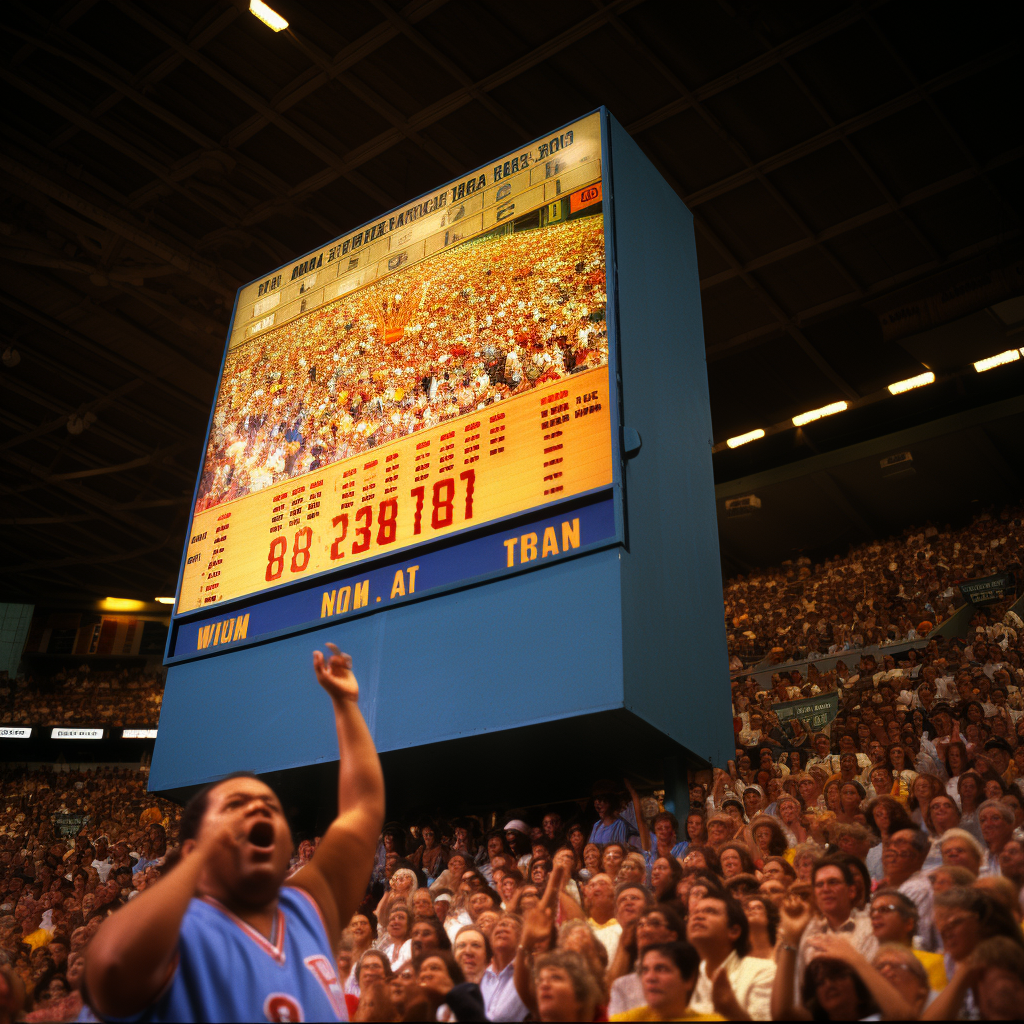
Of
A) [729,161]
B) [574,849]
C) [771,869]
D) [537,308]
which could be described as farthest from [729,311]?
[771,869]

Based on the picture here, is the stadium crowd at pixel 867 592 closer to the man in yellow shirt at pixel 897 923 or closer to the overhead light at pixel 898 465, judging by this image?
the overhead light at pixel 898 465

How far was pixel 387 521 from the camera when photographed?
6.95 m

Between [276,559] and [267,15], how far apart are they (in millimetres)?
5355

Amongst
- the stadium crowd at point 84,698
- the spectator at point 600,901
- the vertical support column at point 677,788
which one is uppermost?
the stadium crowd at point 84,698

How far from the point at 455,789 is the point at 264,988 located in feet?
17.8

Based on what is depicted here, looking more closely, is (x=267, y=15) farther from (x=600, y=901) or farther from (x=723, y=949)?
(x=723, y=949)

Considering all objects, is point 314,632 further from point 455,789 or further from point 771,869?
point 771,869

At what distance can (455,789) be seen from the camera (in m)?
7.24

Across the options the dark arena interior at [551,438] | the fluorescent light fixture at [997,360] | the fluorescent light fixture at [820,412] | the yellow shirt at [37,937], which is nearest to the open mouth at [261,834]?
the dark arena interior at [551,438]

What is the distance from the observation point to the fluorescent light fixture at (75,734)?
23734mm

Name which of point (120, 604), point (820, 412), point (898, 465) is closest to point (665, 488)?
point (820, 412)

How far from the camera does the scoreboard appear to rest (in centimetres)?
655

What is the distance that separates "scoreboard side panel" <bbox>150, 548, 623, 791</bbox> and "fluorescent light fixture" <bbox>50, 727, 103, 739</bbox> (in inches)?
723

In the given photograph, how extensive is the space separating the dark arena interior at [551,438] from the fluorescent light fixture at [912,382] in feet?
0.44
